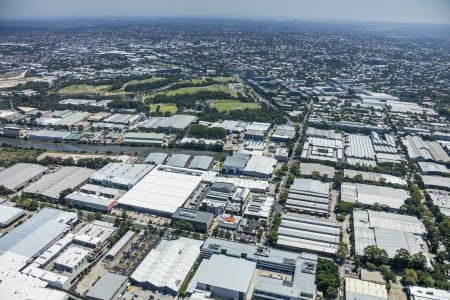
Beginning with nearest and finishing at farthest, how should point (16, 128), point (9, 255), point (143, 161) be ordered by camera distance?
point (9, 255) → point (143, 161) → point (16, 128)

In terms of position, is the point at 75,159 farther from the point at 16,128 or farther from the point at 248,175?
the point at 248,175

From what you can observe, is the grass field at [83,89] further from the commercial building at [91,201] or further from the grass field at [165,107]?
the commercial building at [91,201]

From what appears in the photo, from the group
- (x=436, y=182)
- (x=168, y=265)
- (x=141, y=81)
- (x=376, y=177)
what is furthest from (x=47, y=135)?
(x=436, y=182)

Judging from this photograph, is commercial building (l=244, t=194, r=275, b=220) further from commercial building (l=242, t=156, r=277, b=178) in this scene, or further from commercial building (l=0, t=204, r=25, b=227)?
commercial building (l=0, t=204, r=25, b=227)

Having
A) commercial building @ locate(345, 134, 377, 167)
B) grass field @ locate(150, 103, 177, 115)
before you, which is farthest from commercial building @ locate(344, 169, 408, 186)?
grass field @ locate(150, 103, 177, 115)

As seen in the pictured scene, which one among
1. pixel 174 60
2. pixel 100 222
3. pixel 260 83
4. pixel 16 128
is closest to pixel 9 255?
pixel 100 222

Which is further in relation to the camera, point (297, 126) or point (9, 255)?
point (297, 126)
